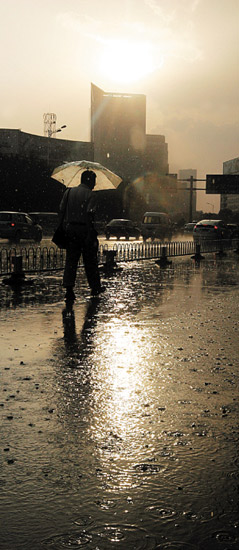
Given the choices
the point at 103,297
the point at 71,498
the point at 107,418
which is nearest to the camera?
the point at 71,498

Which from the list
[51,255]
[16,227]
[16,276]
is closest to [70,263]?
[16,276]

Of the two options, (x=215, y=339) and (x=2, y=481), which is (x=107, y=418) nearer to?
(x=2, y=481)

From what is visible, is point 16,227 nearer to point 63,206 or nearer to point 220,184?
point 63,206

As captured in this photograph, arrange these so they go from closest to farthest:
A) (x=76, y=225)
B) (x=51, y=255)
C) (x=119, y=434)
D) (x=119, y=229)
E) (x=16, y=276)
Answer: (x=119, y=434)
(x=76, y=225)
(x=16, y=276)
(x=51, y=255)
(x=119, y=229)

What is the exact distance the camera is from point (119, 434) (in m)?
4.46

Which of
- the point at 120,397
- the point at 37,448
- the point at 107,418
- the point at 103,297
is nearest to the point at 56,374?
the point at 120,397

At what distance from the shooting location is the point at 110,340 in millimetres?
8047

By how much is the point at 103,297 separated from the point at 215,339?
489 cm

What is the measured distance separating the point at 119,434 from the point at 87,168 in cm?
1090

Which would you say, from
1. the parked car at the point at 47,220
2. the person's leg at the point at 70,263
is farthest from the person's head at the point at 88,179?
the parked car at the point at 47,220

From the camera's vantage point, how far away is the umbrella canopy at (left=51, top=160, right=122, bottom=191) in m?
15.0

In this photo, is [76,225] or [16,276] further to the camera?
[16,276]

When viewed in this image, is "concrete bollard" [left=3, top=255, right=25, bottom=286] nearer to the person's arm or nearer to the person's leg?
the person's leg

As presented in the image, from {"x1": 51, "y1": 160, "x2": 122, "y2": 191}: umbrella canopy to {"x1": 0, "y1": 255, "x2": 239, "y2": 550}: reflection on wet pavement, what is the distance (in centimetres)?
597
